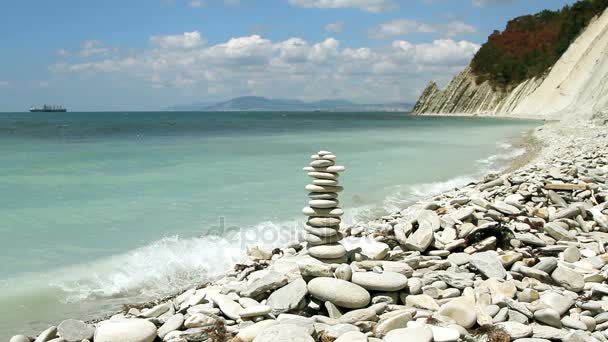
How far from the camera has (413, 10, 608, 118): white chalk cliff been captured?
51656 mm

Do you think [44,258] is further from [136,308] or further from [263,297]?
[263,297]

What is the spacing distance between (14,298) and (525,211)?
7.94m

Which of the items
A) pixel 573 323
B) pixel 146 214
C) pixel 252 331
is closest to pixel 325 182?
pixel 252 331

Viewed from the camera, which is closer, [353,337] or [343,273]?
[353,337]

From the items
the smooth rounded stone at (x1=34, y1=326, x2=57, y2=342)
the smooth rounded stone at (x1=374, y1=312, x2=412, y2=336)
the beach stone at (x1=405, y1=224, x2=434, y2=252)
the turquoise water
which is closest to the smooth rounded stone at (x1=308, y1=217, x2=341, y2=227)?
the beach stone at (x1=405, y1=224, x2=434, y2=252)

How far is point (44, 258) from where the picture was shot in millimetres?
9531

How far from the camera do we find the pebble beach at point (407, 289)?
4637 mm

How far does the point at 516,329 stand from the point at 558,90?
7636 centimetres

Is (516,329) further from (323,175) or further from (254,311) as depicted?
(323,175)

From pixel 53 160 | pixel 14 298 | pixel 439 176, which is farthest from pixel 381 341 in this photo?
pixel 53 160

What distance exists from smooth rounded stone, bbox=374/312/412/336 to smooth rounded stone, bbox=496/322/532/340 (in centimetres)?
86

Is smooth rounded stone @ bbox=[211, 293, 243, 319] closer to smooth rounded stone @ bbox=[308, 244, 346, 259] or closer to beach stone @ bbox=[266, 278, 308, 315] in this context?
beach stone @ bbox=[266, 278, 308, 315]

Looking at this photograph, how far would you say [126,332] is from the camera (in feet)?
15.0

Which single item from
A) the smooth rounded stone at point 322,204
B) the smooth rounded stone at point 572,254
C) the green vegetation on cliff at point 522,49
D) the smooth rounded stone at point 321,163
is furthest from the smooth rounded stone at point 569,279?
the green vegetation on cliff at point 522,49
